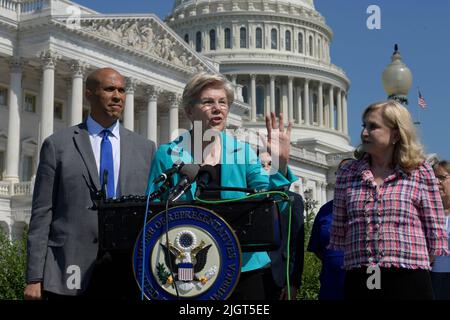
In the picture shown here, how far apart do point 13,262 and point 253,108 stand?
73438 millimetres

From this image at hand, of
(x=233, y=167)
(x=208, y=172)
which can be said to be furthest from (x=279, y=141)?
(x=208, y=172)

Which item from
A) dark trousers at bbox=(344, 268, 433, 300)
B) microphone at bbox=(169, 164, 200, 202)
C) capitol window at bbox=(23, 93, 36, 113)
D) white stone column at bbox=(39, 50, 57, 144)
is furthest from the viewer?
capitol window at bbox=(23, 93, 36, 113)

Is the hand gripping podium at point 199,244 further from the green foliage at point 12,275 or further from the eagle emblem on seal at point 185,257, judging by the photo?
the green foliage at point 12,275

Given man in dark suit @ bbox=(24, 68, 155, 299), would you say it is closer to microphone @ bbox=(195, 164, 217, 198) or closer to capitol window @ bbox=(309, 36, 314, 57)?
microphone @ bbox=(195, 164, 217, 198)

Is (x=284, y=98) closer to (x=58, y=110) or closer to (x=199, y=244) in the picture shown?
(x=58, y=110)

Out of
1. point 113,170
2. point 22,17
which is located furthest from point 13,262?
point 22,17

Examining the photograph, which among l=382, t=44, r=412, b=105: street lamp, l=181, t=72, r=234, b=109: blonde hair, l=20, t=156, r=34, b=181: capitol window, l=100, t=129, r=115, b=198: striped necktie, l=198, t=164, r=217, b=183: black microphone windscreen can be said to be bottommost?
l=198, t=164, r=217, b=183: black microphone windscreen

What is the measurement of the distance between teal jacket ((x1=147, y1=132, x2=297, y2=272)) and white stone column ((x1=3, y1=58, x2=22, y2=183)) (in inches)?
1564

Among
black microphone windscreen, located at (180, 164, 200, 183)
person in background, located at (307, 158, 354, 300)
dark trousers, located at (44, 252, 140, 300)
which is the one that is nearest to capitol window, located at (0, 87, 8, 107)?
person in background, located at (307, 158, 354, 300)

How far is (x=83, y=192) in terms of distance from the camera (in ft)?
19.3

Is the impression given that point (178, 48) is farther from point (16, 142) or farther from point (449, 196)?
point (449, 196)

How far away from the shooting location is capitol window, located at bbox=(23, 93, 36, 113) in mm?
49206

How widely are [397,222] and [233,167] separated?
112 cm

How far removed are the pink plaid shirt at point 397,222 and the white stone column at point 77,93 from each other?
3971 centimetres
